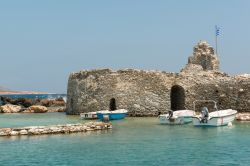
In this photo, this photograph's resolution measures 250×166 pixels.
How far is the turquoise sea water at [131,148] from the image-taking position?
14188mm

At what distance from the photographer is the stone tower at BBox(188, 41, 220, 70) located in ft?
144

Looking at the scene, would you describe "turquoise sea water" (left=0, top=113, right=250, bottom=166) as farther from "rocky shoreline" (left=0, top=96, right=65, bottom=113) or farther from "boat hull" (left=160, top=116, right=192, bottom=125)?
"rocky shoreline" (left=0, top=96, right=65, bottom=113)

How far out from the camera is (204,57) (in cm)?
4394

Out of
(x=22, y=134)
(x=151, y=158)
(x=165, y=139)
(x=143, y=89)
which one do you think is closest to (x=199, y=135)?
(x=165, y=139)

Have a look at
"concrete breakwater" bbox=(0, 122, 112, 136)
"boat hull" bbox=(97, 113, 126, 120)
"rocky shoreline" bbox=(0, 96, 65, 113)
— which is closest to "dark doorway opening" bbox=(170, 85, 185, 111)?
"boat hull" bbox=(97, 113, 126, 120)

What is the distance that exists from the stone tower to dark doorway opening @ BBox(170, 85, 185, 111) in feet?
21.4

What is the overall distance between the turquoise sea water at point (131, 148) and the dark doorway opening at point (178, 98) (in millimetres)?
12869

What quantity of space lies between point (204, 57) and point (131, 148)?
93.7 ft

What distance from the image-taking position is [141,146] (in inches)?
680

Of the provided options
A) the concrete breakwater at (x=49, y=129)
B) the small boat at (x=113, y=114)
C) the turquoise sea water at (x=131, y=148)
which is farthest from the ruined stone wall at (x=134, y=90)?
the turquoise sea water at (x=131, y=148)

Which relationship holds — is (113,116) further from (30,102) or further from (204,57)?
(30,102)

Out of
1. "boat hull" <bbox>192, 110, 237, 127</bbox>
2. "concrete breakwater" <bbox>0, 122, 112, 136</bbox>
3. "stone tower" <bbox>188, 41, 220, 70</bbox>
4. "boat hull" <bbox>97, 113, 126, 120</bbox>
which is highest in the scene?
"stone tower" <bbox>188, 41, 220, 70</bbox>

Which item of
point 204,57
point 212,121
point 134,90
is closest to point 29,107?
point 134,90

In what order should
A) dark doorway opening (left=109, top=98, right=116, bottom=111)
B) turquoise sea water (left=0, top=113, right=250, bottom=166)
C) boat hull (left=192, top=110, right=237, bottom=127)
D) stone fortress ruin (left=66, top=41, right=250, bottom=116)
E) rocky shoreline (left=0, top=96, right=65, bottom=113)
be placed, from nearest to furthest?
turquoise sea water (left=0, top=113, right=250, bottom=166) < boat hull (left=192, top=110, right=237, bottom=127) < stone fortress ruin (left=66, top=41, right=250, bottom=116) < dark doorway opening (left=109, top=98, right=116, bottom=111) < rocky shoreline (left=0, top=96, right=65, bottom=113)
